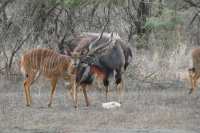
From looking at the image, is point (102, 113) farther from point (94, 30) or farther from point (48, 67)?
point (94, 30)

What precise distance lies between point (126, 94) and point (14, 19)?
4.41 m

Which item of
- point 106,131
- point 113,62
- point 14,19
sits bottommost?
point 106,131

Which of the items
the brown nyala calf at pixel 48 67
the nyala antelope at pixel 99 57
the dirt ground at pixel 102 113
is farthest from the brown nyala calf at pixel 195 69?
the brown nyala calf at pixel 48 67

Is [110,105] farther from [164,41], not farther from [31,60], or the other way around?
[164,41]

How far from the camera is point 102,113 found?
11.9 meters

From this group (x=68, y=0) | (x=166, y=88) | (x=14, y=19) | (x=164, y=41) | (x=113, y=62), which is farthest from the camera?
(x=164, y=41)

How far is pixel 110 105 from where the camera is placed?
1267 centimetres

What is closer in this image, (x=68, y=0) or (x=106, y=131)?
(x=106, y=131)

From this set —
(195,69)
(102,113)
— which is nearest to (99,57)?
(102,113)

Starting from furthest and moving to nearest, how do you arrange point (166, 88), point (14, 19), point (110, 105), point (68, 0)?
point (14, 19) < point (166, 88) < point (68, 0) < point (110, 105)

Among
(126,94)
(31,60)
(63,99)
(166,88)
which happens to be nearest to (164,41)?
(166,88)

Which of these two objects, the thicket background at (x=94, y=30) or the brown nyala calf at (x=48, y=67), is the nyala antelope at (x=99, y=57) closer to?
the brown nyala calf at (x=48, y=67)

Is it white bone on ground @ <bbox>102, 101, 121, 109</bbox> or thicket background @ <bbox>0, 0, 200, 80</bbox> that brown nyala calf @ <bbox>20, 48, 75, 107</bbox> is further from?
thicket background @ <bbox>0, 0, 200, 80</bbox>

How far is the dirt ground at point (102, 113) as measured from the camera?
10.4 metres
